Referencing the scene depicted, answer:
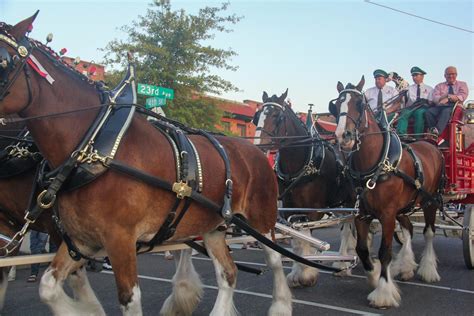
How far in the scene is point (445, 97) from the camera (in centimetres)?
818

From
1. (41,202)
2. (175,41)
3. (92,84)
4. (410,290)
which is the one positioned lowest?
(410,290)


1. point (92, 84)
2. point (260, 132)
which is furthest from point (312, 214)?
point (92, 84)

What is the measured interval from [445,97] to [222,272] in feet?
17.4

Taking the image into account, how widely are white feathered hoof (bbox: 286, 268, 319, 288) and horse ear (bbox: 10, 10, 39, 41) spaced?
4598mm

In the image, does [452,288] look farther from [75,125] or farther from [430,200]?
[75,125]

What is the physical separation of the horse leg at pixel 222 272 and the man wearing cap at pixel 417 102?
464cm

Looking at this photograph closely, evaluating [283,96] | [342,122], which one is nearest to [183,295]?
[342,122]

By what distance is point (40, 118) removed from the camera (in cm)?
342

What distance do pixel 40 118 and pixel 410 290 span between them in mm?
5180

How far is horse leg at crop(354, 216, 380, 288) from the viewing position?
6.08 meters

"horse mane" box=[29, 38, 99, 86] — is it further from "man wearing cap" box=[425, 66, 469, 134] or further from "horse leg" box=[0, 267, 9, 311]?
"man wearing cap" box=[425, 66, 469, 134]

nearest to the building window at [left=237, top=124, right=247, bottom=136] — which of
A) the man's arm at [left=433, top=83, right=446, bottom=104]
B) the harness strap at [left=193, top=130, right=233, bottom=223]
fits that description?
the man's arm at [left=433, top=83, right=446, bottom=104]

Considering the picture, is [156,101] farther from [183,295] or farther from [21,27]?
[21,27]

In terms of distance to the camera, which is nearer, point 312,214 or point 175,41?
point 312,214
